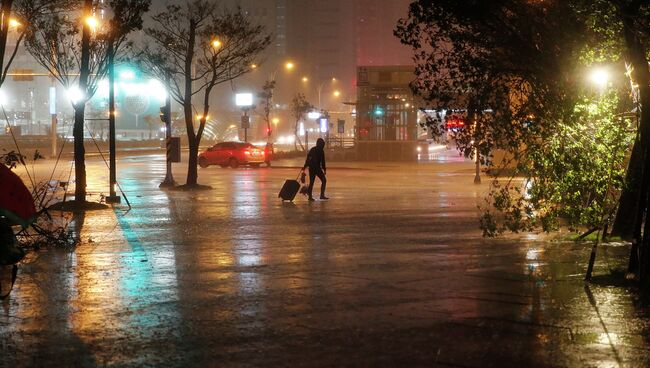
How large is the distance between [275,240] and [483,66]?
4.69 meters

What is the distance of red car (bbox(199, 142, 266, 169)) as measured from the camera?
157 ft

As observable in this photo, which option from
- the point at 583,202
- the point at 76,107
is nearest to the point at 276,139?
the point at 76,107

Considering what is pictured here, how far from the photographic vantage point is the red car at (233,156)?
4778 cm

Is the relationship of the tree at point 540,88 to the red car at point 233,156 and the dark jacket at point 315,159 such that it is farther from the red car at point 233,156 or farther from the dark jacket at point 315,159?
the red car at point 233,156

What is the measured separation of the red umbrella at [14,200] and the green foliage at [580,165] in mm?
7396

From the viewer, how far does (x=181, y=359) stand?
7.29m

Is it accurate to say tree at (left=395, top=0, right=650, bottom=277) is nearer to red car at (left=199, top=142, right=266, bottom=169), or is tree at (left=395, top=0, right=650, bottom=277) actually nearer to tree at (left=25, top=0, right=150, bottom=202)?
tree at (left=25, top=0, right=150, bottom=202)

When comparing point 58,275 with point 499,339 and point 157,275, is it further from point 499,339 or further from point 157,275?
point 499,339

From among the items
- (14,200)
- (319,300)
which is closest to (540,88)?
(319,300)

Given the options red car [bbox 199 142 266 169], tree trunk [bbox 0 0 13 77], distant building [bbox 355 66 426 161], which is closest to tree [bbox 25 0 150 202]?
tree trunk [bbox 0 0 13 77]

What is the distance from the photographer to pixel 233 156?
157 feet

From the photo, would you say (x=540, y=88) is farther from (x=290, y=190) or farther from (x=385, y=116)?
(x=385, y=116)

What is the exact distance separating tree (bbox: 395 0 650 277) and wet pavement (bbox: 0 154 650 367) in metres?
1.09

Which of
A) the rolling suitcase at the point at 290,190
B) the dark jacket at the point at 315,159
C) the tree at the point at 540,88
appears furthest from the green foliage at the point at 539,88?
the dark jacket at the point at 315,159
